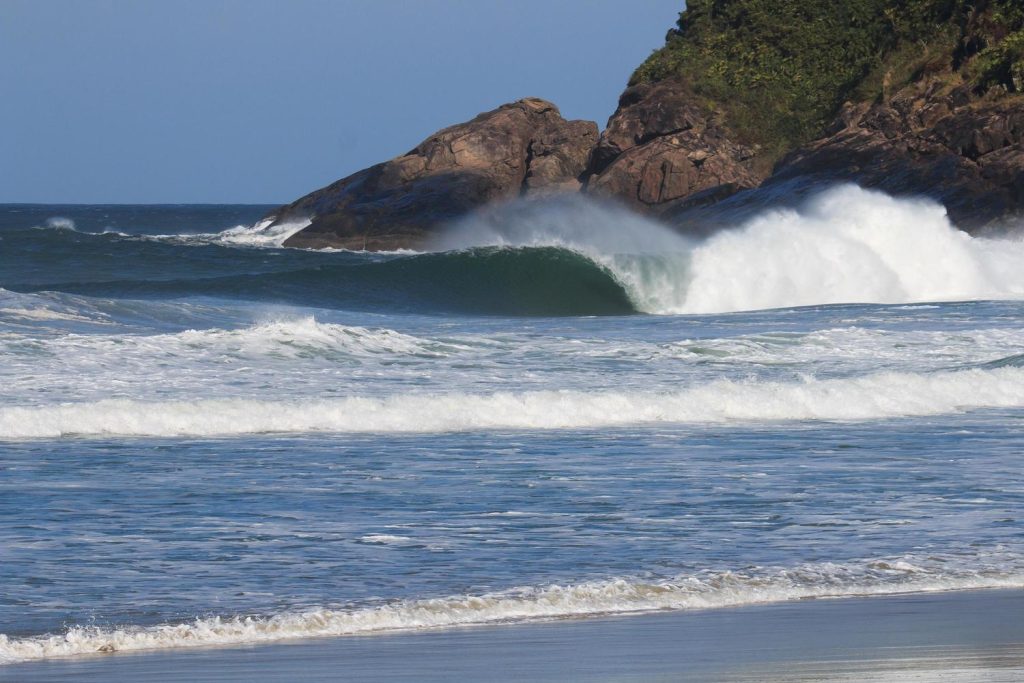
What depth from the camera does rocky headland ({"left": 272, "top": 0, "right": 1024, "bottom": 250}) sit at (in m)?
36.1

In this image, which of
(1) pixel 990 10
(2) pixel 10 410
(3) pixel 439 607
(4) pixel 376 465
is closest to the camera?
(3) pixel 439 607

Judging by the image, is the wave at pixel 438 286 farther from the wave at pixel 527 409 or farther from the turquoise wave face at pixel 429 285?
the wave at pixel 527 409

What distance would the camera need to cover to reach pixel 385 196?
51.6 m

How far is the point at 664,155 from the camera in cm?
4541

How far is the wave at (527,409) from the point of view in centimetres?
1162

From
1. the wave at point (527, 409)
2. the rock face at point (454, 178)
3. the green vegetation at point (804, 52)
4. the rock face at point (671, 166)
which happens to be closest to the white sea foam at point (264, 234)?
the rock face at point (671, 166)

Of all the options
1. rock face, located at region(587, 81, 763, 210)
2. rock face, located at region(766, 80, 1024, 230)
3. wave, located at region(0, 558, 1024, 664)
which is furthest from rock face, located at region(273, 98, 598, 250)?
wave, located at region(0, 558, 1024, 664)

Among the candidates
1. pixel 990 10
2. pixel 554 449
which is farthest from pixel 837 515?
pixel 990 10

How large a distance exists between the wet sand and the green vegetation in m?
36.3

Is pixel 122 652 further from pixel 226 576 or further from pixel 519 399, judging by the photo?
pixel 519 399

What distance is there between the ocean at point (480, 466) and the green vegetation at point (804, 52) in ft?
66.0

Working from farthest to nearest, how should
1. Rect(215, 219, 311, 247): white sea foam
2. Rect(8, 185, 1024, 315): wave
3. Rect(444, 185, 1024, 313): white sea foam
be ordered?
Rect(215, 219, 311, 247): white sea foam → Rect(8, 185, 1024, 315): wave → Rect(444, 185, 1024, 313): white sea foam

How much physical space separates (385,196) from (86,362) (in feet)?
123

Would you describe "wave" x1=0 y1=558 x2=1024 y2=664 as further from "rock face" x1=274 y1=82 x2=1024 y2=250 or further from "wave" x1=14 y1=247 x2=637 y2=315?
"rock face" x1=274 y1=82 x2=1024 y2=250
